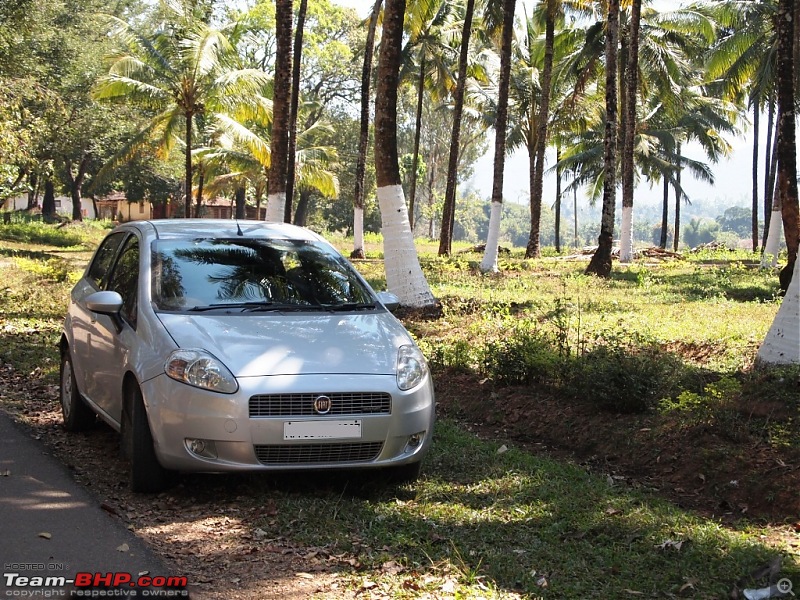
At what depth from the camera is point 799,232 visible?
13359 mm

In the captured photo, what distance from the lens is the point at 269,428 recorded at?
17.2 feet

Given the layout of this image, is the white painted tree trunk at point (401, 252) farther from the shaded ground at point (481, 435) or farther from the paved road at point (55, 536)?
the paved road at point (55, 536)

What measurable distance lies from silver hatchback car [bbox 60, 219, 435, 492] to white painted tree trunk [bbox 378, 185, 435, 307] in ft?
18.9

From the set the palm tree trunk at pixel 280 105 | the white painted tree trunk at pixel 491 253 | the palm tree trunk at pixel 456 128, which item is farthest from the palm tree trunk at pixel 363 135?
the palm tree trunk at pixel 280 105

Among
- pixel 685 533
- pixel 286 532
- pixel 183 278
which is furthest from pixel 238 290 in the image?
pixel 685 533

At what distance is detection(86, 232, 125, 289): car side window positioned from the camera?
7237 mm

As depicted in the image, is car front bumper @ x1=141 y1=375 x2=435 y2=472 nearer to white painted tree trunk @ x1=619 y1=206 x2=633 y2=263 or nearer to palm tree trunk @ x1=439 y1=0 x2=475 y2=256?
white painted tree trunk @ x1=619 y1=206 x2=633 y2=263

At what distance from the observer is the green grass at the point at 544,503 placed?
452 centimetres

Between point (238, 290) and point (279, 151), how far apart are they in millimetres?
10627

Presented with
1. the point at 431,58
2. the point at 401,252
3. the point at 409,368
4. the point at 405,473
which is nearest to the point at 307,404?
the point at 409,368

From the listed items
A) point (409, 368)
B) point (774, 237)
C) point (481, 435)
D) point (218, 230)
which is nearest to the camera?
point (409, 368)

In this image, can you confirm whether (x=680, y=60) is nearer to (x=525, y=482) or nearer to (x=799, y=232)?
(x=799, y=232)

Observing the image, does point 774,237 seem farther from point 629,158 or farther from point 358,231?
point 358,231

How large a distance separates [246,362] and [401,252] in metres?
7.53
